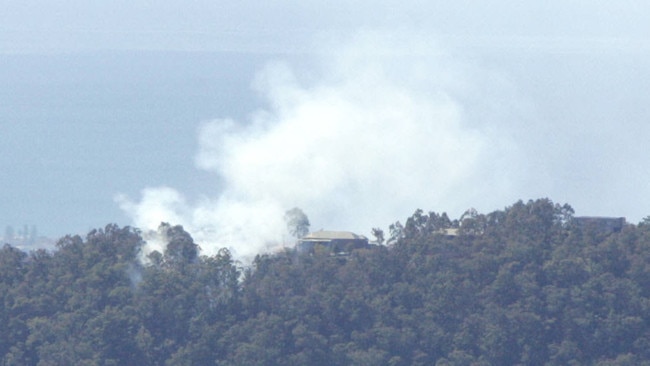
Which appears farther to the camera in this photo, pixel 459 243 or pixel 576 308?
pixel 459 243

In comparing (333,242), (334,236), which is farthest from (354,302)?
(334,236)

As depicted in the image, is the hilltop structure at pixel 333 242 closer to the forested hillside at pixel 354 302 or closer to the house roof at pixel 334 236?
the house roof at pixel 334 236

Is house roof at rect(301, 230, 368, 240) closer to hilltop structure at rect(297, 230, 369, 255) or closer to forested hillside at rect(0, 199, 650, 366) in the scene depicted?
hilltop structure at rect(297, 230, 369, 255)

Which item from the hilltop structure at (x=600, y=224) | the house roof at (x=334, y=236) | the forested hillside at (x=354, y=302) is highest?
the house roof at (x=334, y=236)

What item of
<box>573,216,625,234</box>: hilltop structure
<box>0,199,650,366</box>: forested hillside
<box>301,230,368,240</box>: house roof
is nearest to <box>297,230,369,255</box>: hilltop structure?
<box>301,230,368,240</box>: house roof

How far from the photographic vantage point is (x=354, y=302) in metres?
36.3

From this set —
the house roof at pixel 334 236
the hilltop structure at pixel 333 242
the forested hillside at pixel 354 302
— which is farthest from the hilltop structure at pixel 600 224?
the house roof at pixel 334 236

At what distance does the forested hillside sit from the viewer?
1385 inches

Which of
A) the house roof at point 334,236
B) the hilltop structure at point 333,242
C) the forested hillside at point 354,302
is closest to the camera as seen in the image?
the forested hillside at point 354,302

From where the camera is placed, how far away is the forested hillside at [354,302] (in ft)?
115

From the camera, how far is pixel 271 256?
3962 centimetres

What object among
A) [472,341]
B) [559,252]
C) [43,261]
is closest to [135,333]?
[43,261]

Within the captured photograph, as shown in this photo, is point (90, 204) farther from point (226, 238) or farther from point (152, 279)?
point (152, 279)

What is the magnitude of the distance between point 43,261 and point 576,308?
1304 centimetres
